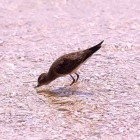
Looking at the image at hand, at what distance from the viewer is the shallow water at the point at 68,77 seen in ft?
16.1

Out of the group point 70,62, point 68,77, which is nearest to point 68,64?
point 70,62

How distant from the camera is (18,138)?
4.70 meters

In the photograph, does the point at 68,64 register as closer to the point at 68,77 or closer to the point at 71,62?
the point at 71,62

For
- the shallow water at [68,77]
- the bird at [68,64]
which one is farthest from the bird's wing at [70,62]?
the shallow water at [68,77]

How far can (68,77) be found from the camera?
609cm

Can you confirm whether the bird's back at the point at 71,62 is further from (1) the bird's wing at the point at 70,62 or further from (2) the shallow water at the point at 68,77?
(2) the shallow water at the point at 68,77

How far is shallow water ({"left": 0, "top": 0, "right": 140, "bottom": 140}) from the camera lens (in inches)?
194

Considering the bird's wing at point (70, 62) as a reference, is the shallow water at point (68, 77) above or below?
below

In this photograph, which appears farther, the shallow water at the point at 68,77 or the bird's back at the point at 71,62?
the bird's back at the point at 71,62

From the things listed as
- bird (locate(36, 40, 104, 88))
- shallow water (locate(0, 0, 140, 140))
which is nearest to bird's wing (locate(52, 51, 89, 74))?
bird (locate(36, 40, 104, 88))

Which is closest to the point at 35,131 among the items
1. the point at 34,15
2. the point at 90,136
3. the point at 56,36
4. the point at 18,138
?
the point at 18,138

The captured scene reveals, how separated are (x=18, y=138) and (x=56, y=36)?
318 centimetres

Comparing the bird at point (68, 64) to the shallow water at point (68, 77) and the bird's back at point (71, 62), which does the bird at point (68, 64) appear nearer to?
the bird's back at point (71, 62)

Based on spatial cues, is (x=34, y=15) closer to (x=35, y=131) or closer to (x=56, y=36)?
(x=56, y=36)
